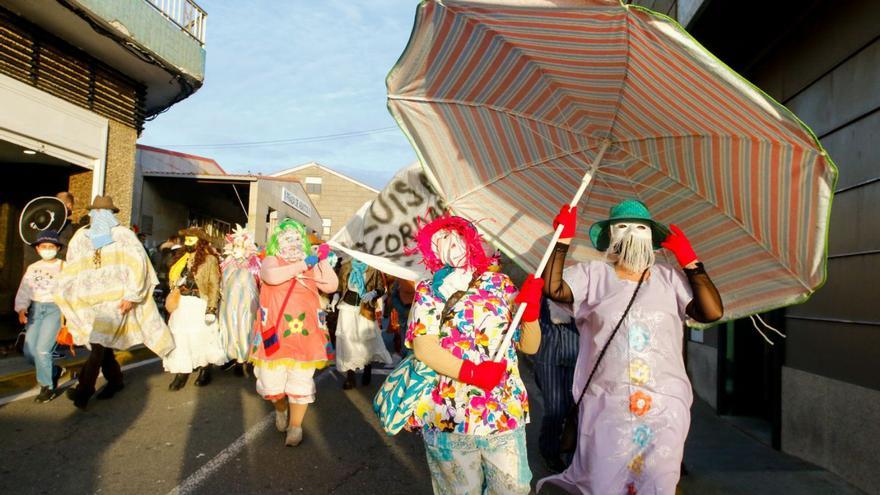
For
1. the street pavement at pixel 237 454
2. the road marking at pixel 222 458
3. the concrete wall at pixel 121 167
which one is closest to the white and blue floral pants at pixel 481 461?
the street pavement at pixel 237 454

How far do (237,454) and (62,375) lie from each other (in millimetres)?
4154

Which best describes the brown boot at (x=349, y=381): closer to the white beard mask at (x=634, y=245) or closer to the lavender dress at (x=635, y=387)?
the lavender dress at (x=635, y=387)

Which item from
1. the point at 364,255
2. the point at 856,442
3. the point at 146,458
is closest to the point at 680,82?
the point at 364,255

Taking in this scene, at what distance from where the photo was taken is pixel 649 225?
10.2ft

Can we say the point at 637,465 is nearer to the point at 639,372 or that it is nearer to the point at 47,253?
the point at 639,372

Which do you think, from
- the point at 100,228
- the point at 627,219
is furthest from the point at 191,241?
the point at 627,219

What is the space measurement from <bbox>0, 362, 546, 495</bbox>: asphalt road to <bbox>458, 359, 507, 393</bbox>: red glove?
78.9 inches

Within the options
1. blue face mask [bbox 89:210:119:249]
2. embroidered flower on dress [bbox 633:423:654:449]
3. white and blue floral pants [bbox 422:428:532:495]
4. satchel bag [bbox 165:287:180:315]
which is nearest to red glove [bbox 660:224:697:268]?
embroidered flower on dress [bbox 633:423:654:449]

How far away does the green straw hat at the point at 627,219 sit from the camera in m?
3.04

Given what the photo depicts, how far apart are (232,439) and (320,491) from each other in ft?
4.91

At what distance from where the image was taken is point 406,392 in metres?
2.91

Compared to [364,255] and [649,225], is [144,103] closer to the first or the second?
[364,255]

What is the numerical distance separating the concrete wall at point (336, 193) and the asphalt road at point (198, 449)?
46170 millimetres

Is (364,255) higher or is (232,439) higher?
(364,255)
